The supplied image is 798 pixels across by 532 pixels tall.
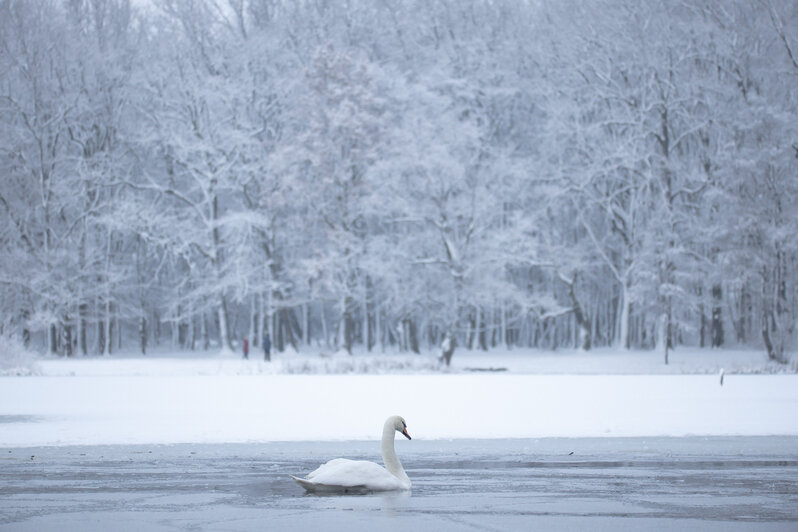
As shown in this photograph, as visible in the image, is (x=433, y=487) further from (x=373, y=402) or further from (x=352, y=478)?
(x=373, y=402)

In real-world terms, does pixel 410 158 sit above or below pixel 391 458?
above

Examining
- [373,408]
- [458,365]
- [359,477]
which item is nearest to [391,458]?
[359,477]

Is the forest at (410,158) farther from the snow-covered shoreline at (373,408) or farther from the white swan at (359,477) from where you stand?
the white swan at (359,477)

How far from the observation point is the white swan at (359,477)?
40.4 ft

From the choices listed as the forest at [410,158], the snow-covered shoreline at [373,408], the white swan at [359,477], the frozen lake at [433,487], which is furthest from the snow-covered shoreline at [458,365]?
the white swan at [359,477]

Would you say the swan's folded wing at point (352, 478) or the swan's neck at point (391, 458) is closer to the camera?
the swan's folded wing at point (352, 478)

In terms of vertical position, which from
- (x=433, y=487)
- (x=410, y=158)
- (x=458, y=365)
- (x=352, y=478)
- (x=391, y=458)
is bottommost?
(x=433, y=487)

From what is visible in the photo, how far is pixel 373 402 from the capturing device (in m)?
27.0

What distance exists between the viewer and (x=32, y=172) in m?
58.5

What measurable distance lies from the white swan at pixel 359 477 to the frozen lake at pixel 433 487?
157 mm

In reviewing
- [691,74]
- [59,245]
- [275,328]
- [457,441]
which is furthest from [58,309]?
[457,441]

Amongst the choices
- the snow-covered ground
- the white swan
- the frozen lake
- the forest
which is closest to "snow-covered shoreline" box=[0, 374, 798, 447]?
the snow-covered ground

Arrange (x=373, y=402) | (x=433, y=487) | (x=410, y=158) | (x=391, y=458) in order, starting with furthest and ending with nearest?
(x=410, y=158)
(x=373, y=402)
(x=433, y=487)
(x=391, y=458)

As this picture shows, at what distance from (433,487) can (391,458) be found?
2.07 feet
